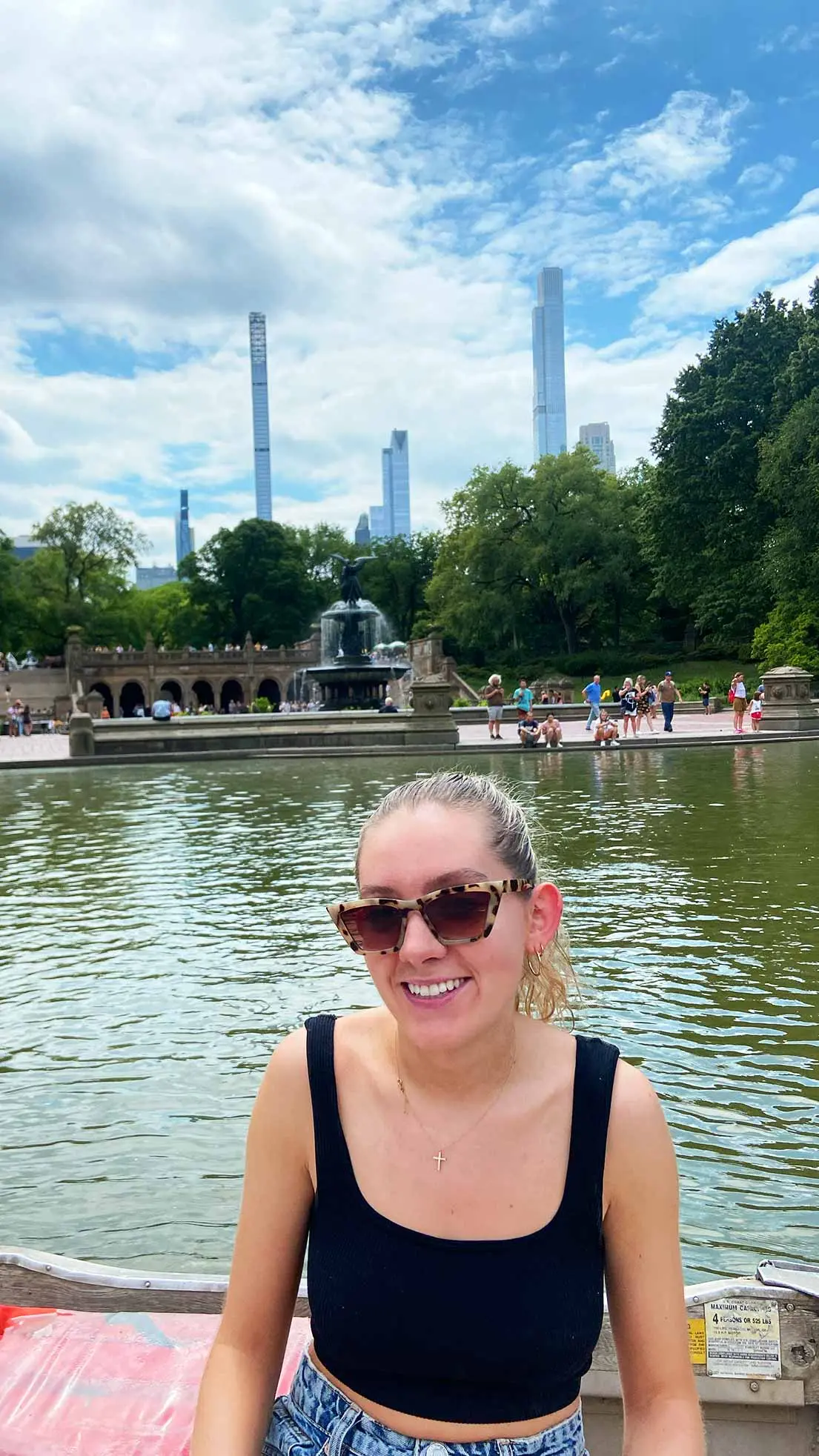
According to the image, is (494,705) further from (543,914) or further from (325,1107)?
(325,1107)

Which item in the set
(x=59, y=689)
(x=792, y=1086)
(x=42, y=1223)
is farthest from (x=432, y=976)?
(x=59, y=689)

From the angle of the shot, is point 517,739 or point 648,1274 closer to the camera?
point 648,1274

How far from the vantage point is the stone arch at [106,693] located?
262 ft

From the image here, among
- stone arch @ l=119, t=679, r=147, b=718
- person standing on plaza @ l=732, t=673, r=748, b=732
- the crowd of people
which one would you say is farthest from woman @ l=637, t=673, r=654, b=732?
stone arch @ l=119, t=679, r=147, b=718

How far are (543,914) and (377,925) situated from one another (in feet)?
1.01

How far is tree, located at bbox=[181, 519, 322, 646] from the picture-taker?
8794 centimetres

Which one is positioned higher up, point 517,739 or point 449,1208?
point 449,1208

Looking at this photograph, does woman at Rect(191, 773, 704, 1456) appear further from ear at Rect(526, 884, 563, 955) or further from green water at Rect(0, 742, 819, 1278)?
green water at Rect(0, 742, 819, 1278)

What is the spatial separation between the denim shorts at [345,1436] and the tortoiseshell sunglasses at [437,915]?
691mm

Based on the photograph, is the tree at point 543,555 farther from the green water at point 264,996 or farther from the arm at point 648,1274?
the arm at point 648,1274

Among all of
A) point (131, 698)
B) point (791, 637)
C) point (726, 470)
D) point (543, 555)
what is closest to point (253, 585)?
point (131, 698)

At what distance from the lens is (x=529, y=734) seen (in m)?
26.1

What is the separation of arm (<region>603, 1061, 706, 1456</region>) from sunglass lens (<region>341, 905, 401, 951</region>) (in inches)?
16.0

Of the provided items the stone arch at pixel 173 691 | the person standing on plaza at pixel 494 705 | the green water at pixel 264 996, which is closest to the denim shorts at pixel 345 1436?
the green water at pixel 264 996
